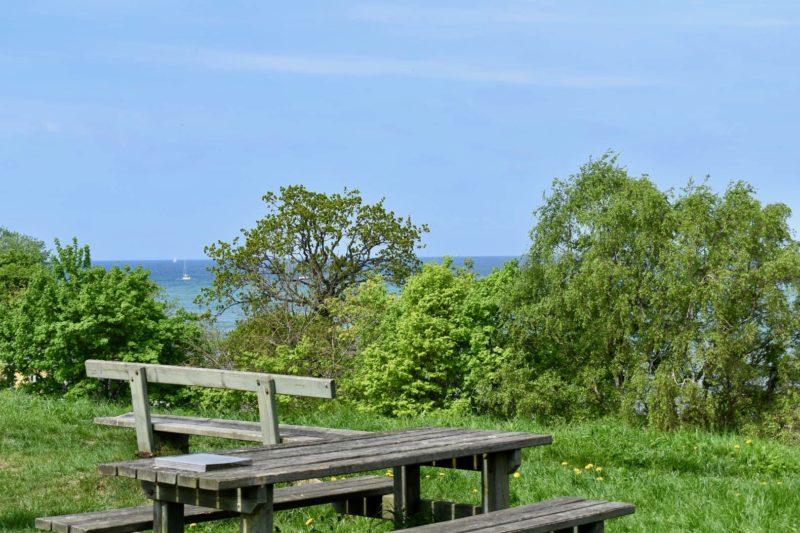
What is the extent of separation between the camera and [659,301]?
26.2 metres

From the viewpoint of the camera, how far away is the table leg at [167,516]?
18.4 feet

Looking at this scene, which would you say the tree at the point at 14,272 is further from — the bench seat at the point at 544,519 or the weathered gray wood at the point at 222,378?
the bench seat at the point at 544,519

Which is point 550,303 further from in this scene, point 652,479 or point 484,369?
point 652,479

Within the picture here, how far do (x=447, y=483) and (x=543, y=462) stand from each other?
1343mm

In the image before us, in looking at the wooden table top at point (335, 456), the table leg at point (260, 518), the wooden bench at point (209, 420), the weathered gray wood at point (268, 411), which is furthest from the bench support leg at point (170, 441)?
the table leg at point (260, 518)

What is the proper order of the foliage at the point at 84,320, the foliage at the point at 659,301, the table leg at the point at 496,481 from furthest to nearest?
1. the foliage at the point at 659,301
2. the foliage at the point at 84,320
3. the table leg at the point at 496,481

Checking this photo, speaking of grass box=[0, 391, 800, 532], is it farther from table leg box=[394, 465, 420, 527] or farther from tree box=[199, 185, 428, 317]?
tree box=[199, 185, 428, 317]

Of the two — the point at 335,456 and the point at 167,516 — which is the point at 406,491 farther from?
the point at 167,516

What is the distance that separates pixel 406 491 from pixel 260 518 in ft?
6.78

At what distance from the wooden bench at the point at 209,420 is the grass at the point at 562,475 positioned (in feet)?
1.68

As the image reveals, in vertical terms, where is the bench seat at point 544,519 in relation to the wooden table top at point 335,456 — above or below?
below

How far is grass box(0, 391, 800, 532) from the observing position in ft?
23.3

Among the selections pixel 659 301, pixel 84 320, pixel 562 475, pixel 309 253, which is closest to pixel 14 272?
pixel 309 253

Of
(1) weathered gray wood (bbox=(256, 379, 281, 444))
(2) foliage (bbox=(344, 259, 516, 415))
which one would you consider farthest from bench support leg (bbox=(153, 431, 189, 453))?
(2) foliage (bbox=(344, 259, 516, 415))
